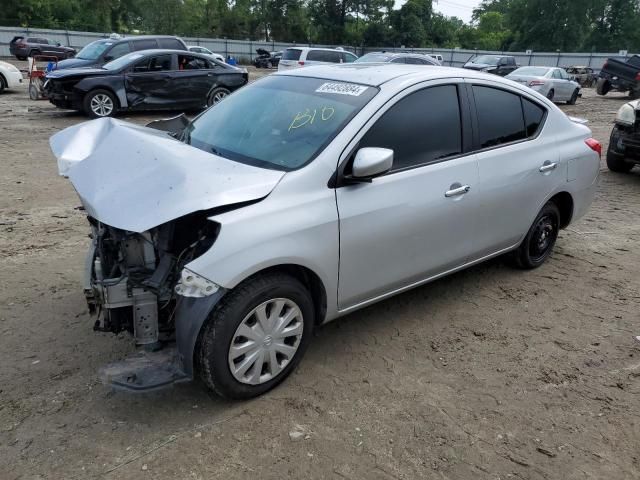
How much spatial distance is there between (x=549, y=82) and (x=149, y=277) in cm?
1933

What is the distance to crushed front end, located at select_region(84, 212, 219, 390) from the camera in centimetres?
271

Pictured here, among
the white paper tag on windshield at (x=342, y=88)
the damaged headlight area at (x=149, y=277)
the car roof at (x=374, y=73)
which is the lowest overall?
the damaged headlight area at (x=149, y=277)

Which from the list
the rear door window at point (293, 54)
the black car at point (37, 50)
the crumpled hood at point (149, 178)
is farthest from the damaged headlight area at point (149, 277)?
the black car at point (37, 50)

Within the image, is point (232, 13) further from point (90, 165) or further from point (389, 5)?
point (90, 165)

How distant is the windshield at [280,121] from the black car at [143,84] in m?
7.64

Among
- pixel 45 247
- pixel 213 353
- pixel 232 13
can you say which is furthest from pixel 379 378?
pixel 232 13

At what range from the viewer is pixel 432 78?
366 centimetres

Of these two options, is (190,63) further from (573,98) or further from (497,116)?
(573,98)

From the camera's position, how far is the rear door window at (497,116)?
3.95m

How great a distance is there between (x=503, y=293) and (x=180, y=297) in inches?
110

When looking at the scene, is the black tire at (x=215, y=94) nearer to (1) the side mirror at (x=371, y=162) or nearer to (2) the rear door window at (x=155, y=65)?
(2) the rear door window at (x=155, y=65)

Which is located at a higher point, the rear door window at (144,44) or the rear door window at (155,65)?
the rear door window at (144,44)

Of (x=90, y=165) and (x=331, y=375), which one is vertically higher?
(x=90, y=165)

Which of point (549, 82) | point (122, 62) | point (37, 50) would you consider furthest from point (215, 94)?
point (37, 50)
